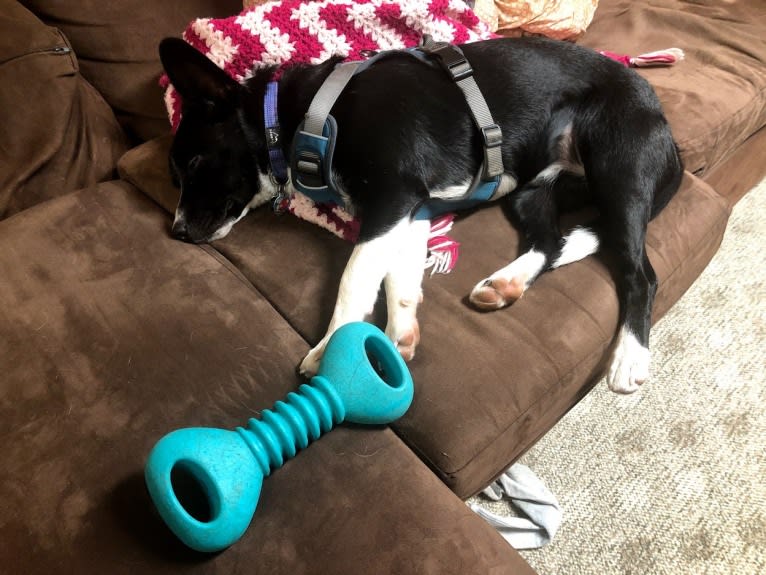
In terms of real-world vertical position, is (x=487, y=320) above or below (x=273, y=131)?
below

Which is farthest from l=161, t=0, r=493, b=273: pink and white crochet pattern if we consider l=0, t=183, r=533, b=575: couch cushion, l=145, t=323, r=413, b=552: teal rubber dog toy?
l=145, t=323, r=413, b=552: teal rubber dog toy

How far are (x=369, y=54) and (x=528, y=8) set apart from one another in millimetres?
760

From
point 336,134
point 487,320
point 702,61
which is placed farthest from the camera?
point 702,61

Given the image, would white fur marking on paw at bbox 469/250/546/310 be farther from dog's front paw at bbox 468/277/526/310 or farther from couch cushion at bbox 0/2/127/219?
couch cushion at bbox 0/2/127/219

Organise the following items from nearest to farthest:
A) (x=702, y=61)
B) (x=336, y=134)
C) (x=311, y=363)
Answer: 1. (x=311, y=363)
2. (x=336, y=134)
3. (x=702, y=61)

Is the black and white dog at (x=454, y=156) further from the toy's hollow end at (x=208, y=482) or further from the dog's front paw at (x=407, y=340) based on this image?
the toy's hollow end at (x=208, y=482)

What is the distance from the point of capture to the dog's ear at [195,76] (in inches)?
51.0

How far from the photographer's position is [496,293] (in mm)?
1246

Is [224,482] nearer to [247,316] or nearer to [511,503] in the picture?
[247,316]

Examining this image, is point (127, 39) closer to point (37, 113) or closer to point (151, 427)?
point (37, 113)

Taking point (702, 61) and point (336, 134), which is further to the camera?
point (702, 61)

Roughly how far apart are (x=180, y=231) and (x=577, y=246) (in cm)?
104

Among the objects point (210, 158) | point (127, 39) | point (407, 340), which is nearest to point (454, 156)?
point (407, 340)

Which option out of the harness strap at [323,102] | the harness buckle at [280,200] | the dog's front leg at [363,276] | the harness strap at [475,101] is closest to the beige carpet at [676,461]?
the dog's front leg at [363,276]
